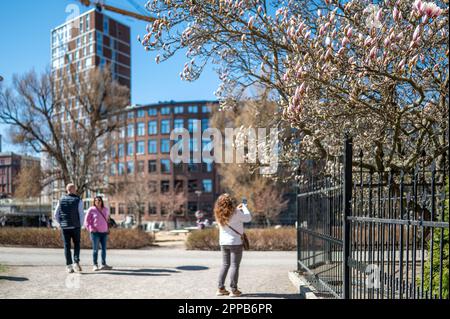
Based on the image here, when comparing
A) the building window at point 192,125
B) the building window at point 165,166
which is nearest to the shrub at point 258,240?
the building window at point 192,125

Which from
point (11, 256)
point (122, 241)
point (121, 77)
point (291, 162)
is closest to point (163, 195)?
point (121, 77)

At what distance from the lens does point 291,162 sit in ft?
29.3

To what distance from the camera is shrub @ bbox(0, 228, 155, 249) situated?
1487 centimetres

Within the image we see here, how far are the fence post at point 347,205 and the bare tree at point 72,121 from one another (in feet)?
86.1

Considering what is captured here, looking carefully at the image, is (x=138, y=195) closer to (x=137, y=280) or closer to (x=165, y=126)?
(x=165, y=126)

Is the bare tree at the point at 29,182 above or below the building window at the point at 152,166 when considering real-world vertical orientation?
below

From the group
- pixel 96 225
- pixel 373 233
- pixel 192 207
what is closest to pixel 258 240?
pixel 96 225

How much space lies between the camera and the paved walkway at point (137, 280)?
7.19 meters

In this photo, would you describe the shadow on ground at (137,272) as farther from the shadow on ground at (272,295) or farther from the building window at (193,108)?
the building window at (193,108)

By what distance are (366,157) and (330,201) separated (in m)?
2.51

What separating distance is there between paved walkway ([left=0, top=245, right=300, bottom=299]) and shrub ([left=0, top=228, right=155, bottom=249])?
338cm

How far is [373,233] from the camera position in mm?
4406

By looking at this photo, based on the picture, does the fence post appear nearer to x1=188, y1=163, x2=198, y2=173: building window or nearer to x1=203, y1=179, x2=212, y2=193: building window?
x1=203, y1=179, x2=212, y2=193: building window

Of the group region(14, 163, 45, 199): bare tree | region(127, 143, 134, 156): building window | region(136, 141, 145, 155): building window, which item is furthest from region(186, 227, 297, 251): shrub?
region(127, 143, 134, 156): building window
